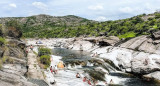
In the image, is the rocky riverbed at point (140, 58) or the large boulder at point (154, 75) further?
the rocky riverbed at point (140, 58)

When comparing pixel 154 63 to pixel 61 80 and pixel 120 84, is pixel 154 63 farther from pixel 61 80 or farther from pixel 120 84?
pixel 61 80

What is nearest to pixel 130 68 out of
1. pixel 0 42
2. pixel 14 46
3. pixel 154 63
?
pixel 154 63

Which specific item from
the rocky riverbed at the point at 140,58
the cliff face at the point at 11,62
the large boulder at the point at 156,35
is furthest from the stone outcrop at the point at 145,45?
the cliff face at the point at 11,62

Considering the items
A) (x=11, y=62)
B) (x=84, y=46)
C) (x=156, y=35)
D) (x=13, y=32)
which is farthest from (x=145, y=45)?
(x=11, y=62)

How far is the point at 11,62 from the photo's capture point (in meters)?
22.5

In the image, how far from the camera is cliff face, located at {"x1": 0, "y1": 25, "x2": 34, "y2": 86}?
15.7m

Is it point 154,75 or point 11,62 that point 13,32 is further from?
point 154,75

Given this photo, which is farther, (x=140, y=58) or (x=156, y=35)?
(x=156, y=35)

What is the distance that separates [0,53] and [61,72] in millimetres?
15129

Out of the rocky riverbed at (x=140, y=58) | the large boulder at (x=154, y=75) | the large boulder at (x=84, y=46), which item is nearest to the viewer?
the large boulder at (x=154, y=75)

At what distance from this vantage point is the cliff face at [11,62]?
51.5ft

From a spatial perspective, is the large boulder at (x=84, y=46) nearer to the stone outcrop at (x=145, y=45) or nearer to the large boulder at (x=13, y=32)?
the stone outcrop at (x=145, y=45)

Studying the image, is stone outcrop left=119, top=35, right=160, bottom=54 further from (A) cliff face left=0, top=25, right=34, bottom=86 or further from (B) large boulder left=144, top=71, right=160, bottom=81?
(A) cliff face left=0, top=25, right=34, bottom=86

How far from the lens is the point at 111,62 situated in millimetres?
43719
